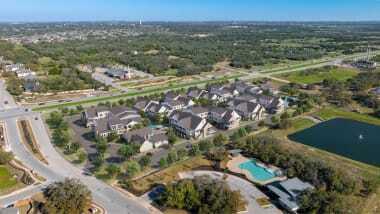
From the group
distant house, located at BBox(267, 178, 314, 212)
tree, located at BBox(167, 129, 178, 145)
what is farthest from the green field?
distant house, located at BBox(267, 178, 314, 212)

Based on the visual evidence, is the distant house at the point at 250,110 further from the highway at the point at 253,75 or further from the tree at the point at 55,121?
the tree at the point at 55,121

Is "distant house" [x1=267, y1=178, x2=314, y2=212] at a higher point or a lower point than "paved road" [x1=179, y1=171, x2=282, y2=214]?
higher

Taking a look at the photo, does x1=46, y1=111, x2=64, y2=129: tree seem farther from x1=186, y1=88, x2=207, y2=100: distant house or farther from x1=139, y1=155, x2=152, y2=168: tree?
x1=186, y1=88, x2=207, y2=100: distant house

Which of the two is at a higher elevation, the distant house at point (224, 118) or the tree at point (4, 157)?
the distant house at point (224, 118)

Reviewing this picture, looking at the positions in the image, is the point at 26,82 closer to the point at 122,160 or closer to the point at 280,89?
the point at 122,160

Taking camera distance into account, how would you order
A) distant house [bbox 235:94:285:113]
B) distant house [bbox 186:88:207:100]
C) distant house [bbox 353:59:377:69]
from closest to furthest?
distant house [bbox 235:94:285:113] → distant house [bbox 186:88:207:100] → distant house [bbox 353:59:377:69]

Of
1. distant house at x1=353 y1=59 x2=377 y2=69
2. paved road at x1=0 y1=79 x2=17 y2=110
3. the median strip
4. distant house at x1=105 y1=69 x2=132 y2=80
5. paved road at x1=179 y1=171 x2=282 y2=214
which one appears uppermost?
distant house at x1=353 y1=59 x2=377 y2=69

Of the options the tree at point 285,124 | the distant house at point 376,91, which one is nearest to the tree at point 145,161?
the tree at point 285,124
